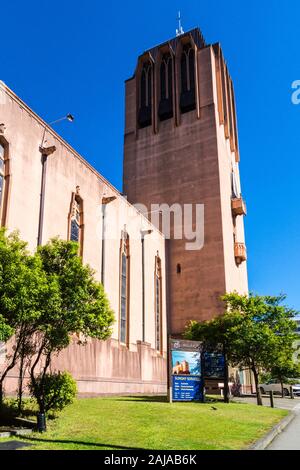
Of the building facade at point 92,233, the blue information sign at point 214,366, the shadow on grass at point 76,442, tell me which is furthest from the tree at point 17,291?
the blue information sign at point 214,366

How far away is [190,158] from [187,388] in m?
28.2

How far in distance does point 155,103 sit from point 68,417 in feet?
134

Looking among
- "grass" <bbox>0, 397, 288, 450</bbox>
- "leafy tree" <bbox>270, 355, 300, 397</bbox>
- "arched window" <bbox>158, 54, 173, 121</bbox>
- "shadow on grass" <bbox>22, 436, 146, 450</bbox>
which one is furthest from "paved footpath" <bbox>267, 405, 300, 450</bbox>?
"arched window" <bbox>158, 54, 173, 121</bbox>

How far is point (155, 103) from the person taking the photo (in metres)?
49.6

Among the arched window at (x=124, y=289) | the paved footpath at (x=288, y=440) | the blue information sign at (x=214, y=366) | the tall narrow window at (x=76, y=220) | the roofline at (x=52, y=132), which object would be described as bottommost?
the paved footpath at (x=288, y=440)

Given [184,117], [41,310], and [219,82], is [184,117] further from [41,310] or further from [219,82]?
[41,310]

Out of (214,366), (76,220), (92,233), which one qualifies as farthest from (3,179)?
(214,366)

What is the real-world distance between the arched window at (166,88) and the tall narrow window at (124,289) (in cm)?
2119

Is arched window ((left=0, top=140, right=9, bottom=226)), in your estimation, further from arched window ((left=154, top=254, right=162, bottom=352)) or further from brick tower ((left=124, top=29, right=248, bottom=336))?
brick tower ((left=124, top=29, right=248, bottom=336))

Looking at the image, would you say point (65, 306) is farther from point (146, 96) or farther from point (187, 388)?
point (146, 96)

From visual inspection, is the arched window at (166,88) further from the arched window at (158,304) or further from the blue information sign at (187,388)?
the blue information sign at (187,388)

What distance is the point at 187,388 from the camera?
827 inches

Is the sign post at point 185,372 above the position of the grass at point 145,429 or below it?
above

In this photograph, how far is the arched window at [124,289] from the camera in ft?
101
